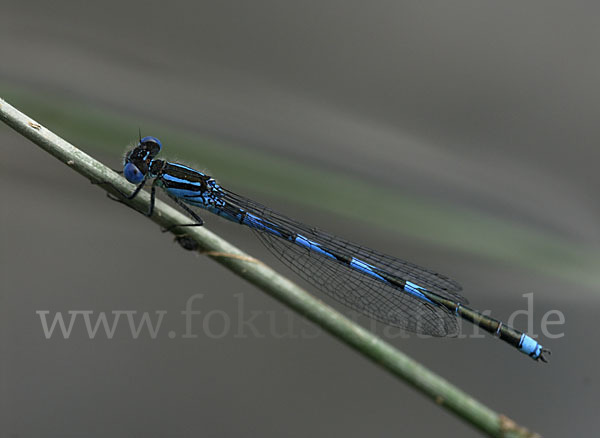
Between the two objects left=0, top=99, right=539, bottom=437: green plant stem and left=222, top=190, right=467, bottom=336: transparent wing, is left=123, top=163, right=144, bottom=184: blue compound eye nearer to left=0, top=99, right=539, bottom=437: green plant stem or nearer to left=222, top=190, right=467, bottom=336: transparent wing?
left=0, top=99, right=539, bottom=437: green plant stem

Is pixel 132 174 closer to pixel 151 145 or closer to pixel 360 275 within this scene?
pixel 151 145

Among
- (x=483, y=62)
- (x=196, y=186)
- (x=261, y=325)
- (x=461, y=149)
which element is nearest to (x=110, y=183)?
(x=196, y=186)

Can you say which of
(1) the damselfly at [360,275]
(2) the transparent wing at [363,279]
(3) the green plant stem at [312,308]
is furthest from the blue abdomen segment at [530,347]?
(3) the green plant stem at [312,308]

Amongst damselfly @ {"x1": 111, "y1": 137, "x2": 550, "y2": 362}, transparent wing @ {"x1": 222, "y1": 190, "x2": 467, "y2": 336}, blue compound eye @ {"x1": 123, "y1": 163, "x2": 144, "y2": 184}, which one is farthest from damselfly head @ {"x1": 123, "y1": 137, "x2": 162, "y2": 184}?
transparent wing @ {"x1": 222, "y1": 190, "x2": 467, "y2": 336}

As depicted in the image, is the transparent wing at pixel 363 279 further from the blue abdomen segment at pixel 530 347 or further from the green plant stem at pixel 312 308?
the green plant stem at pixel 312 308

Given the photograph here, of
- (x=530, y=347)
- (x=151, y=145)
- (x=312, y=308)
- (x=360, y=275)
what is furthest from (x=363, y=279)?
(x=312, y=308)

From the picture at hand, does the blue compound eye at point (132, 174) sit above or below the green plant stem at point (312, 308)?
above

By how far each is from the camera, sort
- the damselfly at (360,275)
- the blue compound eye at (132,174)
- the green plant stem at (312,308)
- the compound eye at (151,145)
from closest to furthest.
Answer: the green plant stem at (312,308), the blue compound eye at (132,174), the compound eye at (151,145), the damselfly at (360,275)

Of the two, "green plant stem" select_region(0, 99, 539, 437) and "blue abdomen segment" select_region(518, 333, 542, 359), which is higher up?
"blue abdomen segment" select_region(518, 333, 542, 359)
